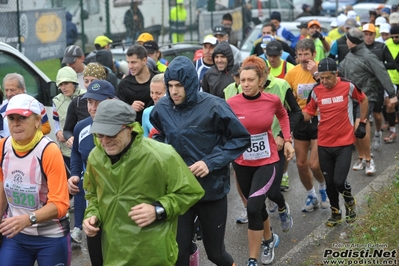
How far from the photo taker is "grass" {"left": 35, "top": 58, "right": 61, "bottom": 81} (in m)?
14.5

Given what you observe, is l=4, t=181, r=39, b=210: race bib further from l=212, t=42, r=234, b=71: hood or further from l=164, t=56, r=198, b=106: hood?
l=212, t=42, r=234, b=71: hood

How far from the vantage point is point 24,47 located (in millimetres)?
14055

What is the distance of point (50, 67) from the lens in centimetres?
1461

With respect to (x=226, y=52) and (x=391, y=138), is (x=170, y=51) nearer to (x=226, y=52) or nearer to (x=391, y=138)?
(x=391, y=138)

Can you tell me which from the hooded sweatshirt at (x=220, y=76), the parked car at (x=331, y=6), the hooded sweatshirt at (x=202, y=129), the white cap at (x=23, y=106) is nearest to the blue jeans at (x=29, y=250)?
the white cap at (x=23, y=106)

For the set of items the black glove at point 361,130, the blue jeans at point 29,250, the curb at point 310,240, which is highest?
the black glove at point 361,130

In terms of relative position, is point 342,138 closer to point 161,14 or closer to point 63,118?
point 63,118

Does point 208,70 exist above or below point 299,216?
above

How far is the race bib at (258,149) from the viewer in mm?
7371

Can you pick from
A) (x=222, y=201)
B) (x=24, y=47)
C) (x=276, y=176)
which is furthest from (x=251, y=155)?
(x=24, y=47)

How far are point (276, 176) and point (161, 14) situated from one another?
1287cm

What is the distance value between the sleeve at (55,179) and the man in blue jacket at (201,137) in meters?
1.06

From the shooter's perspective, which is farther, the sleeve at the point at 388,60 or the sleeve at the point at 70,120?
the sleeve at the point at 388,60

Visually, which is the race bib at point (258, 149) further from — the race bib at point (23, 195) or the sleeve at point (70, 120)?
the race bib at point (23, 195)
